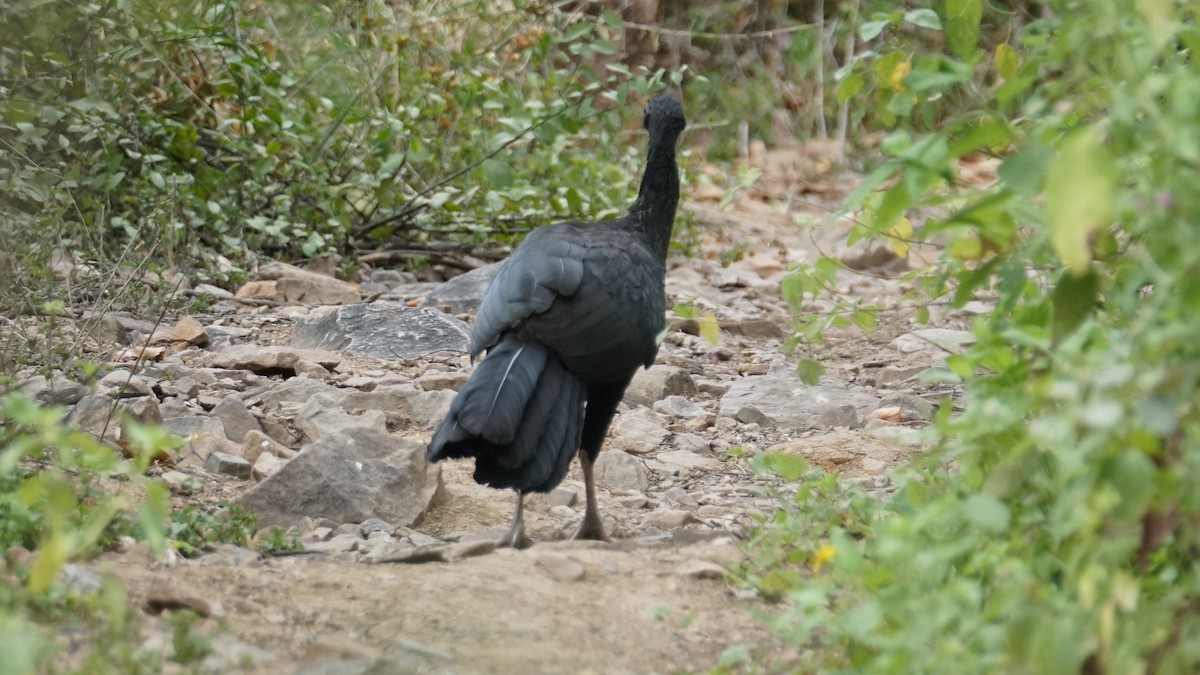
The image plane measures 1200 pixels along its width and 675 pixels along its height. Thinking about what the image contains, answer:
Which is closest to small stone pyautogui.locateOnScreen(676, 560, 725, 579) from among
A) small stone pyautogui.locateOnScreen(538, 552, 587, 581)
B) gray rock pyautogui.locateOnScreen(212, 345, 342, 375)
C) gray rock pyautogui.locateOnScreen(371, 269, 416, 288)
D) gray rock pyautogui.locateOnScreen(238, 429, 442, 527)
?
small stone pyautogui.locateOnScreen(538, 552, 587, 581)

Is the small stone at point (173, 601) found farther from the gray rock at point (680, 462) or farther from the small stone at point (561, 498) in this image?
the gray rock at point (680, 462)

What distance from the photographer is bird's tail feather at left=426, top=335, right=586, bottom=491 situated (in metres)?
4.02

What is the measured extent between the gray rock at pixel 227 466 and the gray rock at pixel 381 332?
5.60 ft

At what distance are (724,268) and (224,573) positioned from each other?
5.99 meters

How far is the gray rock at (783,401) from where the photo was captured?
6.09 meters

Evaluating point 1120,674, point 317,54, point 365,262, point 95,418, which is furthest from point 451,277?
point 1120,674

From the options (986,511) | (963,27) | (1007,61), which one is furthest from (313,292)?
(986,511)

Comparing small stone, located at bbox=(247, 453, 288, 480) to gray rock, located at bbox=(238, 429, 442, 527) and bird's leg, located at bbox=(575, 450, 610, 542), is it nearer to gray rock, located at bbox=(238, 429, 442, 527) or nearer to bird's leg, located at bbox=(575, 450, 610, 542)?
gray rock, located at bbox=(238, 429, 442, 527)

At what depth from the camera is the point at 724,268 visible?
9.14 m

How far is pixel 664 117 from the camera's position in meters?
5.62

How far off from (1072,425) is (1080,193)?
0.35 meters

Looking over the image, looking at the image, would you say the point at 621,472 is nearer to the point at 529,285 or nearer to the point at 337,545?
the point at 529,285

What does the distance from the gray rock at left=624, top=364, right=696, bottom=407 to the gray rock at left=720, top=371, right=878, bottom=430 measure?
8.7 inches

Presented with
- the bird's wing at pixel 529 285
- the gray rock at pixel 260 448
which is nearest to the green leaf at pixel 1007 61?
the bird's wing at pixel 529 285
